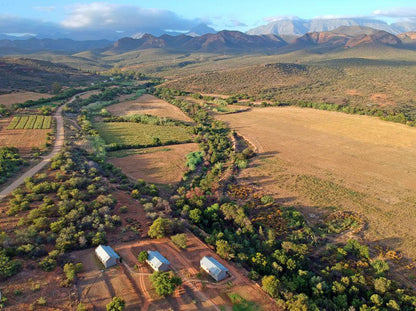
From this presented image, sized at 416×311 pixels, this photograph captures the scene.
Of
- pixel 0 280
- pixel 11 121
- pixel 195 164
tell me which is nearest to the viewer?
pixel 0 280

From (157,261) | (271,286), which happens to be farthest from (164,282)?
(271,286)

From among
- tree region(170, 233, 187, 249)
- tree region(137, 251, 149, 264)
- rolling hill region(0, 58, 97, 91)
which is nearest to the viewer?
tree region(137, 251, 149, 264)

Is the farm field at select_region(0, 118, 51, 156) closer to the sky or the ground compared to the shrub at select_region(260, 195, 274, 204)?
closer to the sky

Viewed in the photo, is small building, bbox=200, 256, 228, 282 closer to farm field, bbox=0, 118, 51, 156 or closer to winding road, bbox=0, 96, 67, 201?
winding road, bbox=0, 96, 67, 201

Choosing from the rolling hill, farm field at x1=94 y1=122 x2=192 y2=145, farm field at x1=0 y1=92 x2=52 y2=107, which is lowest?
farm field at x1=94 y1=122 x2=192 y2=145

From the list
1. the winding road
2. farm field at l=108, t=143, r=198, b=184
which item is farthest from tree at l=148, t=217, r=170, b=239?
the winding road

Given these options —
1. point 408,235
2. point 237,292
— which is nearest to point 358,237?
point 408,235

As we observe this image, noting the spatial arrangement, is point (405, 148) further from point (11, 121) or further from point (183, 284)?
point (11, 121)
